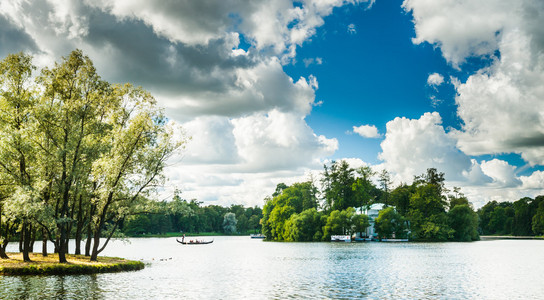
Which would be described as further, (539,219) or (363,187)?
(539,219)

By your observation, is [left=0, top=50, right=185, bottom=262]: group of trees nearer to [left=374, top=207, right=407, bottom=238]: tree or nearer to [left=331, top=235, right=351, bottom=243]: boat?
[left=331, top=235, right=351, bottom=243]: boat

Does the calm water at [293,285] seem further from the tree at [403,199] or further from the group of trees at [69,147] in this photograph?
the tree at [403,199]

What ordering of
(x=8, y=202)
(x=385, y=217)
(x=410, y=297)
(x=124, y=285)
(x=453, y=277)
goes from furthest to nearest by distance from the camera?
1. (x=385, y=217)
2. (x=453, y=277)
3. (x=8, y=202)
4. (x=124, y=285)
5. (x=410, y=297)

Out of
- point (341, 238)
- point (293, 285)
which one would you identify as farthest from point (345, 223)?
point (293, 285)

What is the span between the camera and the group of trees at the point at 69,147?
109ft

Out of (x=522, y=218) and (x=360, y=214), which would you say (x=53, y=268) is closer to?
(x=360, y=214)

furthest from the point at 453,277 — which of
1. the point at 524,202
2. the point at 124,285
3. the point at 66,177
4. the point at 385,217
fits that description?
the point at 524,202

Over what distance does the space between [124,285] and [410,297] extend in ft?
59.7

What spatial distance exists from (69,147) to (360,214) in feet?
283

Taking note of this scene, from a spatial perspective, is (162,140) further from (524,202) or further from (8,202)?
(524,202)

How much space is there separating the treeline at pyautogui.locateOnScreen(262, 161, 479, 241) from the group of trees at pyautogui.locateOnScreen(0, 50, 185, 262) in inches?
2990

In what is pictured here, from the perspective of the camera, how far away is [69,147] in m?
34.3

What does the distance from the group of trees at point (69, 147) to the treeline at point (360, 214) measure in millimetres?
75938

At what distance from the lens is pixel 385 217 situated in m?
109
